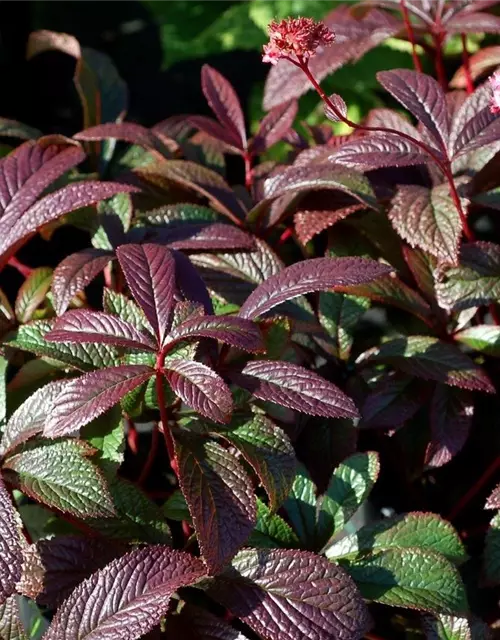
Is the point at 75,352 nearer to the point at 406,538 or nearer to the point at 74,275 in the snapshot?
the point at 74,275

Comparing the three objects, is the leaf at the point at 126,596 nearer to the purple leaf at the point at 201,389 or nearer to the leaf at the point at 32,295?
the purple leaf at the point at 201,389

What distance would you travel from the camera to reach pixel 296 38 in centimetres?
80

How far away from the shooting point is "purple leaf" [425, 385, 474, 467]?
97 centimetres

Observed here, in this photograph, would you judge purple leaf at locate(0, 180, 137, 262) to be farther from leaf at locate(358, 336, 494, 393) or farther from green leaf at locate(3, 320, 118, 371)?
leaf at locate(358, 336, 494, 393)

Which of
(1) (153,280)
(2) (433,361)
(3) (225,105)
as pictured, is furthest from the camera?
(3) (225,105)

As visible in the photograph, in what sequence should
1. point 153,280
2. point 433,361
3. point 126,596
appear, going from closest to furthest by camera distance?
1. point 126,596
2. point 153,280
3. point 433,361

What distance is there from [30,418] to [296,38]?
433mm

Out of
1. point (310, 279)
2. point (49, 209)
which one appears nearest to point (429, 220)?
point (310, 279)

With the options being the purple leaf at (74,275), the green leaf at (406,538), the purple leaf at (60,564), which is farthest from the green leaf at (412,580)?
the purple leaf at (74,275)

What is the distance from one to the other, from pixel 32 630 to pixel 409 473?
1.51 ft

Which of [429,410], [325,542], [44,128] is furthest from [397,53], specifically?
[325,542]

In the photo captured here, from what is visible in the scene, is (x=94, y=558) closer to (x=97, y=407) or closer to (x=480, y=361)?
(x=97, y=407)

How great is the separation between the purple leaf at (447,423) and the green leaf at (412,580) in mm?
149

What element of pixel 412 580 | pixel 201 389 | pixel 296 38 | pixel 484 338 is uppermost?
pixel 296 38
